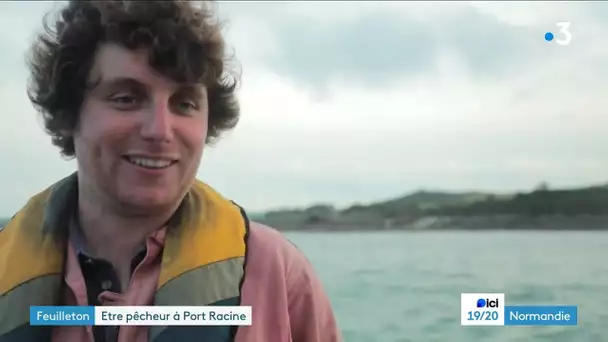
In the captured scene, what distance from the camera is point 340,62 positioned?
1.39 metres

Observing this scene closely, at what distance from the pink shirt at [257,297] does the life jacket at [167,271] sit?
19 millimetres

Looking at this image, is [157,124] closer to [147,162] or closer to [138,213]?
[147,162]

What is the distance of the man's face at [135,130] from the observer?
1.15 metres

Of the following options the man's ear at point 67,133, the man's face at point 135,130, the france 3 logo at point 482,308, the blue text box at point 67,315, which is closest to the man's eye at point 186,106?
the man's face at point 135,130

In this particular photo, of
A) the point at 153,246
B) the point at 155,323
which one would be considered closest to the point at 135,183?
the point at 153,246

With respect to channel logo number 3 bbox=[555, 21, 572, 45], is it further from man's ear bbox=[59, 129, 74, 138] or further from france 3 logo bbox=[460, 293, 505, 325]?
man's ear bbox=[59, 129, 74, 138]

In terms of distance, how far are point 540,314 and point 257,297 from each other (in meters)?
0.60

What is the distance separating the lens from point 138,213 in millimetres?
1213

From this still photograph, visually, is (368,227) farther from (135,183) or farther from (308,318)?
(135,183)

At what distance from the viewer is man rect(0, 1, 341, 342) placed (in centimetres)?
116

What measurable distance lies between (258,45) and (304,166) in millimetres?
273

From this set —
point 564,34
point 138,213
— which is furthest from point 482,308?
point 138,213

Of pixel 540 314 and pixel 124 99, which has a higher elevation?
pixel 124 99

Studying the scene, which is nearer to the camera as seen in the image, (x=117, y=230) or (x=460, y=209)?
(x=117, y=230)
